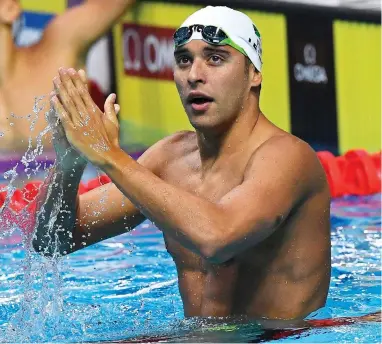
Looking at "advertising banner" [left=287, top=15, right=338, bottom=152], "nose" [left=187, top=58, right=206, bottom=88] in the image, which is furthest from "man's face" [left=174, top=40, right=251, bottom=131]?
"advertising banner" [left=287, top=15, right=338, bottom=152]

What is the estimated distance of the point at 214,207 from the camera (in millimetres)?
2295

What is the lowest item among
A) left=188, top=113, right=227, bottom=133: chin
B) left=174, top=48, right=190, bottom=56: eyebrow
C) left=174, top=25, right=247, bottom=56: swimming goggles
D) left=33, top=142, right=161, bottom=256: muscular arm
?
left=33, top=142, right=161, bottom=256: muscular arm

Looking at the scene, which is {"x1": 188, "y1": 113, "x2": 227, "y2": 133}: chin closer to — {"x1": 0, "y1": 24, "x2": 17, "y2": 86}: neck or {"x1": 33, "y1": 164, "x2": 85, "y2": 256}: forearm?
{"x1": 33, "y1": 164, "x2": 85, "y2": 256}: forearm

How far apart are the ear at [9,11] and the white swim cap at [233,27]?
3.63m

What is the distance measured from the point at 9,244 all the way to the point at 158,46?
88.3 inches

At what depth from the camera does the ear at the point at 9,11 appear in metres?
6.08

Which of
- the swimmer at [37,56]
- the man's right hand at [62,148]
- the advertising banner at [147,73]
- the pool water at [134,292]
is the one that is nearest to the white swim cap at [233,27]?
the man's right hand at [62,148]

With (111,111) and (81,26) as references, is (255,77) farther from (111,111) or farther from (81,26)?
(81,26)

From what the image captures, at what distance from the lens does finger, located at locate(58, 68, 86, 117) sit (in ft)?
7.77

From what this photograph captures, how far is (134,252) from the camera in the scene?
4.69m

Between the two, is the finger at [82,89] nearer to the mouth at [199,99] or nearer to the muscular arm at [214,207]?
the muscular arm at [214,207]

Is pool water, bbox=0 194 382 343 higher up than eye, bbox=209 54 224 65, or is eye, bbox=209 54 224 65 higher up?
eye, bbox=209 54 224 65

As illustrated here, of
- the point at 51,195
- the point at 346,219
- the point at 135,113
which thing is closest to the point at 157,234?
the point at 346,219

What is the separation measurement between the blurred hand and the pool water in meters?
0.59
